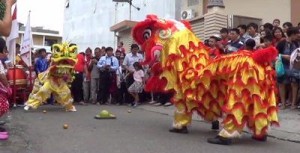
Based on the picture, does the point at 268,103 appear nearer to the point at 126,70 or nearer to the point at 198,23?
the point at 126,70

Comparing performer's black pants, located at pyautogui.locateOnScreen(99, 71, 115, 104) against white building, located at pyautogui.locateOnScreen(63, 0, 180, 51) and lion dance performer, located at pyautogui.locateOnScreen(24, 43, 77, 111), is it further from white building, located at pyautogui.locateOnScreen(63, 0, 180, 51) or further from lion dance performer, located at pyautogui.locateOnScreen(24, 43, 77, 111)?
white building, located at pyautogui.locateOnScreen(63, 0, 180, 51)

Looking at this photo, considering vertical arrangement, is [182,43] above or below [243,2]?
below

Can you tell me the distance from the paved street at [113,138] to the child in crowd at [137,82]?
11.4 ft

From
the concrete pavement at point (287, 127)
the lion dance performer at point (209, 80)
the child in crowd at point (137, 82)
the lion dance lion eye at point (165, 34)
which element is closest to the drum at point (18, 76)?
the child in crowd at point (137, 82)

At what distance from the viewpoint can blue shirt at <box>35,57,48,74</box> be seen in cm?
1375

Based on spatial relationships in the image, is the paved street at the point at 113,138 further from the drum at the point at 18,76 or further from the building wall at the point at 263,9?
the building wall at the point at 263,9

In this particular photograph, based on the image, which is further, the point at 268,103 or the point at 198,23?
the point at 198,23

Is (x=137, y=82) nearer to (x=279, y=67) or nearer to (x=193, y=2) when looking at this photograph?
(x=279, y=67)

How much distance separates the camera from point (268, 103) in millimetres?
6938

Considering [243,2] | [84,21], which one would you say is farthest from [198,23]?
[84,21]

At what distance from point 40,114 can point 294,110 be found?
5.37 metres

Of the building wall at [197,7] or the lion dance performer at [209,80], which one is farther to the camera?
the building wall at [197,7]

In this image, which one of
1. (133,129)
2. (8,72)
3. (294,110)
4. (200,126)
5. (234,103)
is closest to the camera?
(234,103)

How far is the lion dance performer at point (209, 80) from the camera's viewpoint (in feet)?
22.4
